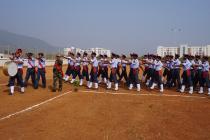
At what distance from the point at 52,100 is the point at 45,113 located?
238 cm

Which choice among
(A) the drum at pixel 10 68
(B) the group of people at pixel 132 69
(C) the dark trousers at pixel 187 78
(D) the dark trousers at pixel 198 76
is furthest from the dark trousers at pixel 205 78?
(A) the drum at pixel 10 68

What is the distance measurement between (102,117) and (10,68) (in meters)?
6.18

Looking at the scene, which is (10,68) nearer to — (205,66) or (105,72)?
(105,72)

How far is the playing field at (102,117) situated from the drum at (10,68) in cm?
108

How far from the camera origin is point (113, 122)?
31.4 ft

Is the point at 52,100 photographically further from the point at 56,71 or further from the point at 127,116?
the point at 127,116

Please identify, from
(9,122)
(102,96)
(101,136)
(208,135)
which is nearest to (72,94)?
(102,96)

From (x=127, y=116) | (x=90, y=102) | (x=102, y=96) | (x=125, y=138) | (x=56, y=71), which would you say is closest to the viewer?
(x=125, y=138)

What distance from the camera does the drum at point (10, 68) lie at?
14094mm

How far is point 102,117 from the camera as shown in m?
10.2

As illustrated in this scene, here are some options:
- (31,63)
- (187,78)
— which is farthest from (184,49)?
(31,63)

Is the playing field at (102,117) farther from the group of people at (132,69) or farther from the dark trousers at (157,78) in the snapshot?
the dark trousers at (157,78)

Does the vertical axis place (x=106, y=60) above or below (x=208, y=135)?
above

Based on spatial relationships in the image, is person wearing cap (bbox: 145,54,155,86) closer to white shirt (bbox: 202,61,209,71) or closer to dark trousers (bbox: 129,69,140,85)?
dark trousers (bbox: 129,69,140,85)
